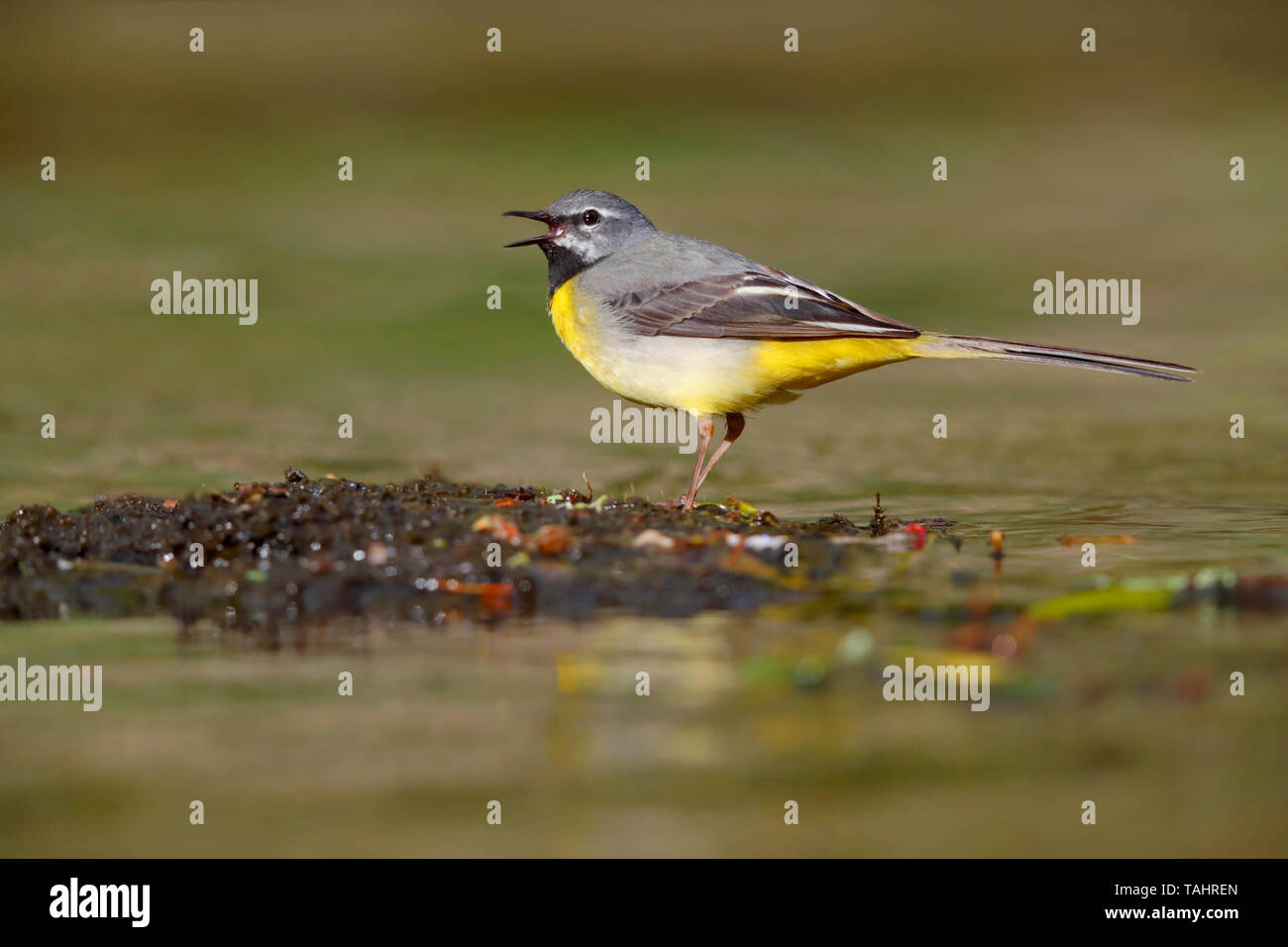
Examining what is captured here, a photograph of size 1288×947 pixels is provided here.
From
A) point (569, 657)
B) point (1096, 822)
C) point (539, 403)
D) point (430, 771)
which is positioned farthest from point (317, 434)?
point (1096, 822)

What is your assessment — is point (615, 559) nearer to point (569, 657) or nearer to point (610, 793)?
point (569, 657)

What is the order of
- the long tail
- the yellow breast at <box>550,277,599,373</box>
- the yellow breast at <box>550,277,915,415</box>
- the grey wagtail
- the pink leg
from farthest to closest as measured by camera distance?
the yellow breast at <box>550,277,599,373</box>
the pink leg
the yellow breast at <box>550,277,915,415</box>
the grey wagtail
the long tail

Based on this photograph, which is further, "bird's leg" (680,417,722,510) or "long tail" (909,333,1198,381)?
"bird's leg" (680,417,722,510)

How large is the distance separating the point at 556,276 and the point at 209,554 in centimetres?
299

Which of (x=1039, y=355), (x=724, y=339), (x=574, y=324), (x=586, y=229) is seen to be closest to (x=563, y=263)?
(x=586, y=229)

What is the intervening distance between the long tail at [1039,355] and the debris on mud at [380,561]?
1.12m

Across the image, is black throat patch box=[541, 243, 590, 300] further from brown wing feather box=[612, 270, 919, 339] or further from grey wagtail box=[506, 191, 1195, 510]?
brown wing feather box=[612, 270, 919, 339]

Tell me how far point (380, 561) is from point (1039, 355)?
3.31m

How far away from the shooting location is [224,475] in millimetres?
10273

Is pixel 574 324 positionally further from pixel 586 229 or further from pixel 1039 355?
pixel 1039 355

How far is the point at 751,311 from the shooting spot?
7852 millimetres

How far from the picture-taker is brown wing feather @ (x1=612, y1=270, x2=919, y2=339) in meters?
7.67

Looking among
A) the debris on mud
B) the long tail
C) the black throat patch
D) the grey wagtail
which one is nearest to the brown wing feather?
the grey wagtail

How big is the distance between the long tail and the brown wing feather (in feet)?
0.59
